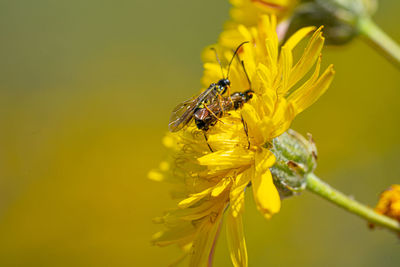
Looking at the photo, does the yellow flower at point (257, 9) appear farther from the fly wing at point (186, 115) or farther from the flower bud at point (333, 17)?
the fly wing at point (186, 115)

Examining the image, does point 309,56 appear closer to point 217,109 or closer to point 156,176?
point 217,109

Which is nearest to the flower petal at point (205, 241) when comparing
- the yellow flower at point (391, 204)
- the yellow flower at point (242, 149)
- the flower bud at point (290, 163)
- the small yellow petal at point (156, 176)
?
the yellow flower at point (242, 149)

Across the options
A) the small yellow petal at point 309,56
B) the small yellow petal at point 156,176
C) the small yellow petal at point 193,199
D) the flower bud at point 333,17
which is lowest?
the small yellow petal at point 193,199

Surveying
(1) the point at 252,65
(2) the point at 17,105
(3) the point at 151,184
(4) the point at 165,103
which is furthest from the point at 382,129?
(2) the point at 17,105

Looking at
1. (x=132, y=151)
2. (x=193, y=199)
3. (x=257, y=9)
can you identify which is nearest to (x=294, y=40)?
(x=257, y=9)

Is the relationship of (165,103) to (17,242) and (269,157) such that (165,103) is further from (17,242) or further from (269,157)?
(269,157)

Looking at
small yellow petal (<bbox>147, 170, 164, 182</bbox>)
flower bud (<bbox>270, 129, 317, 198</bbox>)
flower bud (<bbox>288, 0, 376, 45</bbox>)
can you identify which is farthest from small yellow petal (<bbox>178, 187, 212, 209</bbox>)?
flower bud (<bbox>288, 0, 376, 45</bbox>)

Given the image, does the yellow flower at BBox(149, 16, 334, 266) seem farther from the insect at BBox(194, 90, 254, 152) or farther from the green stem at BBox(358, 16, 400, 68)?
the green stem at BBox(358, 16, 400, 68)
